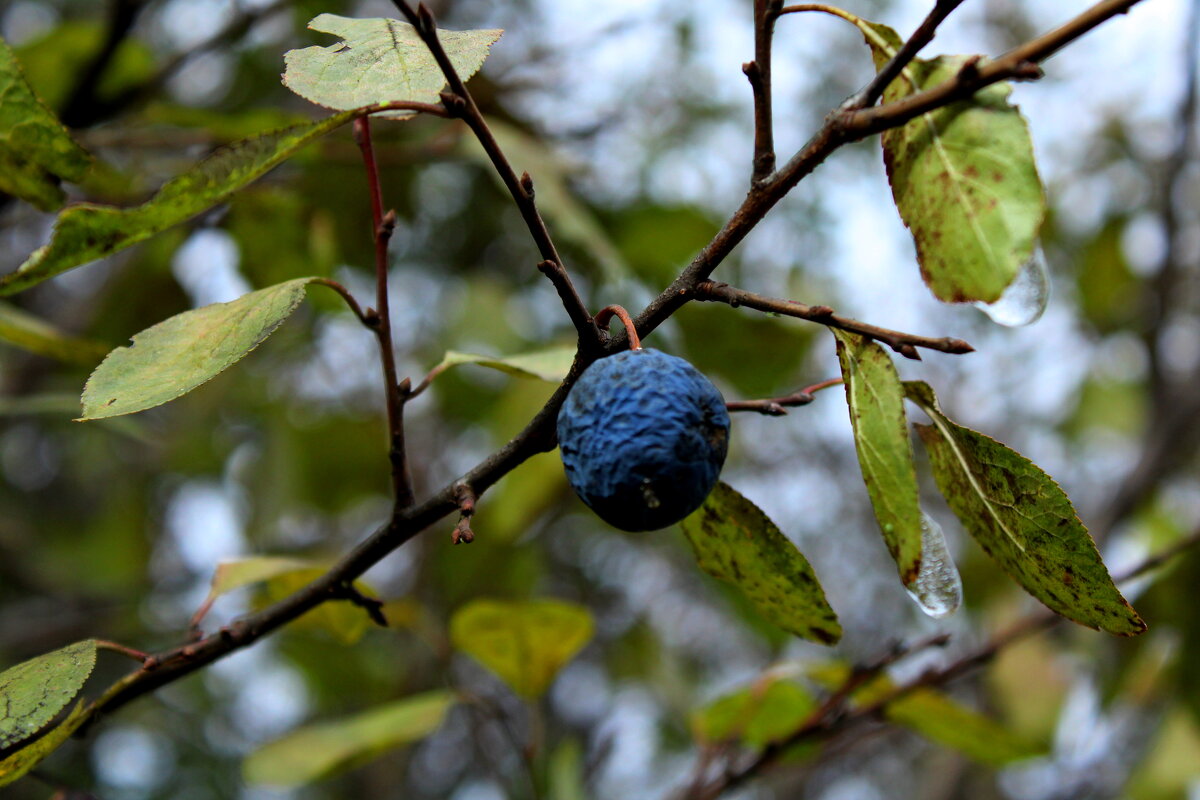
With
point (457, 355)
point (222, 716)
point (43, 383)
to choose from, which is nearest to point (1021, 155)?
point (457, 355)

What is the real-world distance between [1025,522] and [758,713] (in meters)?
0.82

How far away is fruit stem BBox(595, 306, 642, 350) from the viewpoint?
581mm

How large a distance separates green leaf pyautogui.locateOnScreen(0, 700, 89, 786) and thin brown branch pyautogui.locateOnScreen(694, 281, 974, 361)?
19.3 inches

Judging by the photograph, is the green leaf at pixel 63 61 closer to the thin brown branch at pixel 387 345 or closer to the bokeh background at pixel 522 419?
the bokeh background at pixel 522 419

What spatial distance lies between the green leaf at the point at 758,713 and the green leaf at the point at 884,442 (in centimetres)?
76

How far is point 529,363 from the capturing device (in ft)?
2.65

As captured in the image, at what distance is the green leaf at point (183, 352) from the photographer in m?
0.55

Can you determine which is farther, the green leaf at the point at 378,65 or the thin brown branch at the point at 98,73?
the thin brown branch at the point at 98,73

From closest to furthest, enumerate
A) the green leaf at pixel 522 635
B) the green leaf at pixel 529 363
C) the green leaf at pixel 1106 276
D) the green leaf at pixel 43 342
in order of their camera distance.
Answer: the green leaf at pixel 529 363
the green leaf at pixel 43 342
the green leaf at pixel 522 635
the green leaf at pixel 1106 276

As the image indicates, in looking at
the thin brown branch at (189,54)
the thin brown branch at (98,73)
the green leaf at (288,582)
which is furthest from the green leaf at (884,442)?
the thin brown branch at (189,54)

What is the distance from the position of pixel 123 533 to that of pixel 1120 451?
3.06 meters

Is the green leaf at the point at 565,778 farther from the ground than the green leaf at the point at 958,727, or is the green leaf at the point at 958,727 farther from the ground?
the green leaf at the point at 958,727

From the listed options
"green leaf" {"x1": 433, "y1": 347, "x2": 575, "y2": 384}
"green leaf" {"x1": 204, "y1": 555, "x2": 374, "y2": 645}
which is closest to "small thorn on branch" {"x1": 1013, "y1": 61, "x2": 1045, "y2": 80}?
"green leaf" {"x1": 433, "y1": 347, "x2": 575, "y2": 384}

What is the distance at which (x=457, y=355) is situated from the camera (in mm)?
792
